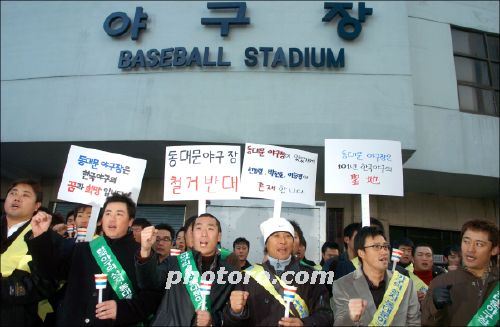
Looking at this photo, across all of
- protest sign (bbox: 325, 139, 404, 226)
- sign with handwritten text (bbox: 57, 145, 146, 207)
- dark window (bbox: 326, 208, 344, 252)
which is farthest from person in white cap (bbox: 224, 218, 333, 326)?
dark window (bbox: 326, 208, 344, 252)

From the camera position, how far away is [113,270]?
3.26 m

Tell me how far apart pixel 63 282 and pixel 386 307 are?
8.51 feet

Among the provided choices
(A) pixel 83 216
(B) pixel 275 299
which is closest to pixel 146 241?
(B) pixel 275 299

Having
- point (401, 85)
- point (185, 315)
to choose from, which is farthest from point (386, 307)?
point (401, 85)

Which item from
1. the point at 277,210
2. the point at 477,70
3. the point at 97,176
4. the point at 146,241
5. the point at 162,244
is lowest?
the point at 146,241

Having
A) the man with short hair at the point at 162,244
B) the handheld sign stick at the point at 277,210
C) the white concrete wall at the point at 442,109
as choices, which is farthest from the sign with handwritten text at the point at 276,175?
the white concrete wall at the point at 442,109

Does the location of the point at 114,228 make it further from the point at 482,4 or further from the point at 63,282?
the point at 482,4

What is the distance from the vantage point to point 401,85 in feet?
27.6

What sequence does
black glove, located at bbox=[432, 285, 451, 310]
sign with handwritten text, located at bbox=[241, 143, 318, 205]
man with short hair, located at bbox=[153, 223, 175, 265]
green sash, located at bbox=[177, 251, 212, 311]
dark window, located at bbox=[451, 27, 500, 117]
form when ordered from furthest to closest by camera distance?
1. dark window, located at bbox=[451, 27, 500, 117]
2. man with short hair, located at bbox=[153, 223, 175, 265]
3. sign with handwritten text, located at bbox=[241, 143, 318, 205]
4. green sash, located at bbox=[177, 251, 212, 311]
5. black glove, located at bbox=[432, 285, 451, 310]

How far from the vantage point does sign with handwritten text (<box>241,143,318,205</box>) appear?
4.76m

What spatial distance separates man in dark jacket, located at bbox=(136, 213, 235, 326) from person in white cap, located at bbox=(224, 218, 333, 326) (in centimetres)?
17

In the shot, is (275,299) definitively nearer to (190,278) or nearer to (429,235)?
(190,278)

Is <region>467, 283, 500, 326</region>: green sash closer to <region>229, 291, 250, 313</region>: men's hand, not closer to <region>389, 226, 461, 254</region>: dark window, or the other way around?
<region>229, 291, 250, 313</region>: men's hand

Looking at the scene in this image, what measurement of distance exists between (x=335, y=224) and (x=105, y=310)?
7711 millimetres
